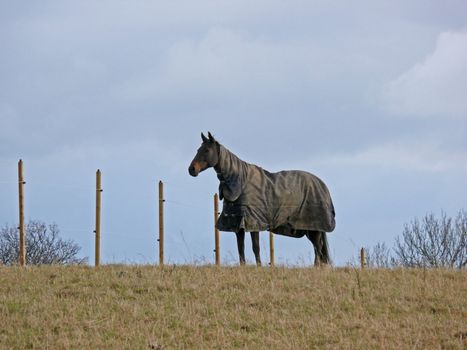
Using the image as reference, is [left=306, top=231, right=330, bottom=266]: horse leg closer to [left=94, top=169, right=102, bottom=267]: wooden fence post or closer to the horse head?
the horse head

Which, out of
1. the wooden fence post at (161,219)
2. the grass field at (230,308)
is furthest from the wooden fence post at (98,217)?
the grass field at (230,308)

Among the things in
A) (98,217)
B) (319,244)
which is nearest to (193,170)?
(319,244)

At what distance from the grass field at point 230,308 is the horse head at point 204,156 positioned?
2558 mm

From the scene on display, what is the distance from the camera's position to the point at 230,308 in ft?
55.0

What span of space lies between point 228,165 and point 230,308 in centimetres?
579

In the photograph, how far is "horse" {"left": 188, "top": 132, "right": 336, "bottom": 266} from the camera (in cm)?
2164

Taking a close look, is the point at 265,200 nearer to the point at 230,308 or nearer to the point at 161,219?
the point at 161,219

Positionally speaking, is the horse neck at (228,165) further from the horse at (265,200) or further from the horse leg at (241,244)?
the horse leg at (241,244)

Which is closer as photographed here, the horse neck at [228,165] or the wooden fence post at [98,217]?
the horse neck at [228,165]

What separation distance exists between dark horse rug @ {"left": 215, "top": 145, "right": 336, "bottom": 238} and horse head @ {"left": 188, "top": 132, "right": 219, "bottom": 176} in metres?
0.23

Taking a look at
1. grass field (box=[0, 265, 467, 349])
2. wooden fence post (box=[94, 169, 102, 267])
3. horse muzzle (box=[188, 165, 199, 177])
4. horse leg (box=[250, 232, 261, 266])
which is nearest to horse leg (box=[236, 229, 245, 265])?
horse leg (box=[250, 232, 261, 266])

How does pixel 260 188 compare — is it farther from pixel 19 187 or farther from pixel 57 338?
pixel 57 338

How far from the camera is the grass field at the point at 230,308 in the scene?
1480 cm

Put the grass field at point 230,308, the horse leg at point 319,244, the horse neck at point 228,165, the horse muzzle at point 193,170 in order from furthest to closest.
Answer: the horse leg at point 319,244 → the horse neck at point 228,165 → the horse muzzle at point 193,170 → the grass field at point 230,308
